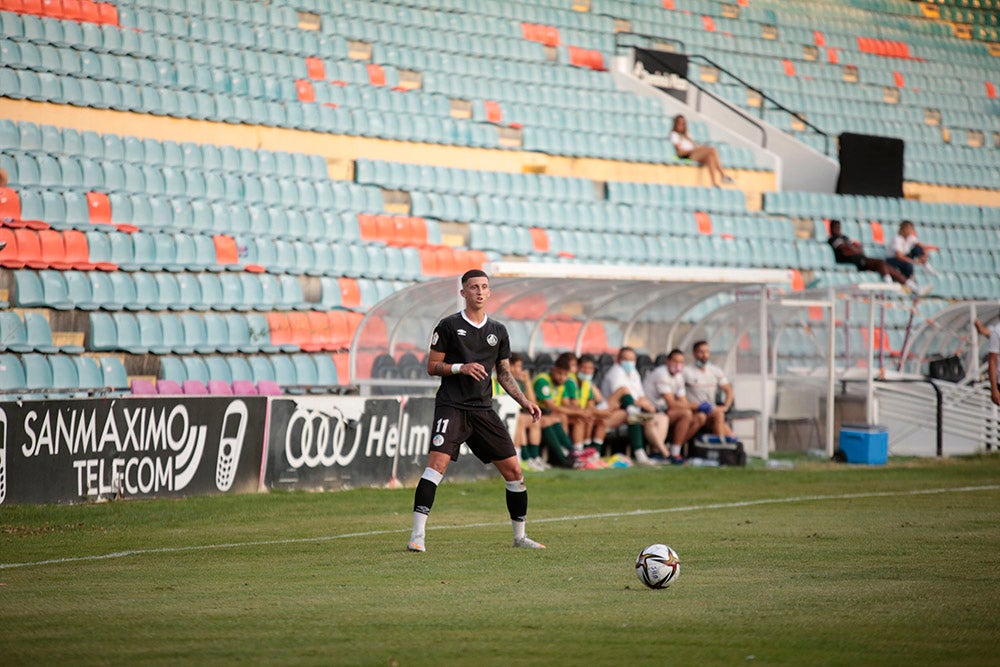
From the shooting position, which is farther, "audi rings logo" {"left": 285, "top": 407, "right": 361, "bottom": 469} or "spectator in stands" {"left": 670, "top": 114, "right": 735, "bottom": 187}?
"spectator in stands" {"left": 670, "top": 114, "right": 735, "bottom": 187}

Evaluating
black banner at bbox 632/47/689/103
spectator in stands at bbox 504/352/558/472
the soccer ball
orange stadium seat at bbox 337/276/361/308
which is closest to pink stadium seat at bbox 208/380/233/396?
spectator in stands at bbox 504/352/558/472

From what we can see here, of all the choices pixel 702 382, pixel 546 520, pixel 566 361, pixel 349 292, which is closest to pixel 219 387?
pixel 349 292

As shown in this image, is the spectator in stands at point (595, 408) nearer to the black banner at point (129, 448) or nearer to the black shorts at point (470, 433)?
the black banner at point (129, 448)

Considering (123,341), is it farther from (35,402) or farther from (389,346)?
(35,402)

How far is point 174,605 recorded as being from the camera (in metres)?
7.59

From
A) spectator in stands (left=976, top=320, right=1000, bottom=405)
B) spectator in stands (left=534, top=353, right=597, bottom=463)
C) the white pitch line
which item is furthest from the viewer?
spectator in stands (left=534, top=353, right=597, bottom=463)

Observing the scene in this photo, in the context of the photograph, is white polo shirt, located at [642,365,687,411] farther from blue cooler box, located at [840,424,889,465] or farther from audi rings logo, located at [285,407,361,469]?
audi rings logo, located at [285,407,361,469]

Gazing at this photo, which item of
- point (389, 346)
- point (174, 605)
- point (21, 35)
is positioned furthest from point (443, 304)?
point (174, 605)

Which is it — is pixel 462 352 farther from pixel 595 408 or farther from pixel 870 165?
pixel 870 165

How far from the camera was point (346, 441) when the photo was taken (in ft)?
50.2

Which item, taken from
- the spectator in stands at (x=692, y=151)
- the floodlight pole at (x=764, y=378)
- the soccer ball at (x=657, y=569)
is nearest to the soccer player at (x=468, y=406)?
the soccer ball at (x=657, y=569)

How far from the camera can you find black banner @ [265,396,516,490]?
14680mm

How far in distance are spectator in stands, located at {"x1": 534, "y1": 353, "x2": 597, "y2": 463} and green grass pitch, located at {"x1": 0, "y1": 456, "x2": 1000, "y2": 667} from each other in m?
3.93

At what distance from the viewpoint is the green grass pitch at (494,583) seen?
21.0 feet
